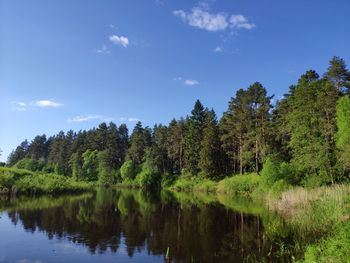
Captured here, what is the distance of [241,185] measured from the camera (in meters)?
55.0

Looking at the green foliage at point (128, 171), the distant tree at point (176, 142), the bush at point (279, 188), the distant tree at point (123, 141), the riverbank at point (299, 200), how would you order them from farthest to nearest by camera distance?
the distant tree at point (123, 141)
the green foliage at point (128, 171)
the distant tree at point (176, 142)
the bush at point (279, 188)
the riverbank at point (299, 200)

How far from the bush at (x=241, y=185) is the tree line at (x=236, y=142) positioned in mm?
2821

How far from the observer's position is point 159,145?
9312cm

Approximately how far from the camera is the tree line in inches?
1543

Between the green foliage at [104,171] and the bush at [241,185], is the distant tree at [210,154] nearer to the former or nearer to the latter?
the bush at [241,185]

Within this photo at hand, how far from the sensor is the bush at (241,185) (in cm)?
5253

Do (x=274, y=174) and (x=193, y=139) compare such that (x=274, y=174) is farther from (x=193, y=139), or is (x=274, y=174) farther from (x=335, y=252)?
(x=193, y=139)

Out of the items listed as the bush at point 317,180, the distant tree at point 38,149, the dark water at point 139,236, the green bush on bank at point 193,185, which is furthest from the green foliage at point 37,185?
the distant tree at point 38,149

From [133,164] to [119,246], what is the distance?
239 ft

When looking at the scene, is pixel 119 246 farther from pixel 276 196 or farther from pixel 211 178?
pixel 211 178

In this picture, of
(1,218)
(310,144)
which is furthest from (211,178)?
(1,218)

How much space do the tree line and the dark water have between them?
1473 cm

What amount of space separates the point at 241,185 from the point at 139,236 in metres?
36.2

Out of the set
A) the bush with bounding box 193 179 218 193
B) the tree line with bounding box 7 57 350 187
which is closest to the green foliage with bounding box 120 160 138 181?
the tree line with bounding box 7 57 350 187
